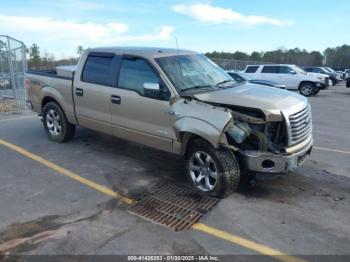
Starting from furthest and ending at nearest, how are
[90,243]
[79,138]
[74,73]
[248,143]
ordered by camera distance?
[79,138]
[74,73]
[248,143]
[90,243]

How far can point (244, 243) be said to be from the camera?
395 cm

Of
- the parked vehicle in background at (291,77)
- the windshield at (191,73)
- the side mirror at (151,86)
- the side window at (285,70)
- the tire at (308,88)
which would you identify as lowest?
the tire at (308,88)

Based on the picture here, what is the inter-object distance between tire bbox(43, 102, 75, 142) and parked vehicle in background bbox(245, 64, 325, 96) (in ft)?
54.3

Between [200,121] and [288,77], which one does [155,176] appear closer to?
[200,121]

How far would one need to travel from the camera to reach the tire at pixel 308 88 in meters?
21.0

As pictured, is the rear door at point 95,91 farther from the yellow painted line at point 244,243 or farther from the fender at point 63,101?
the yellow painted line at point 244,243

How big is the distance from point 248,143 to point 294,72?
18.2 m

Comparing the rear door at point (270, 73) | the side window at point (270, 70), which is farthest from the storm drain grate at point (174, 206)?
the side window at point (270, 70)

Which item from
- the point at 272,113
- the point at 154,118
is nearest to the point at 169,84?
the point at 154,118

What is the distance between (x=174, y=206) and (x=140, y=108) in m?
1.72

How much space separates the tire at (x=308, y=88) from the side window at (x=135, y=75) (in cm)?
1700

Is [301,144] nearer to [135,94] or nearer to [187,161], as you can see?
[187,161]

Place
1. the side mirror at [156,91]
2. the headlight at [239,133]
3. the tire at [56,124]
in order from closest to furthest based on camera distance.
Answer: the headlight at [239,133], the side mirror at [156,91], the tire at [56,124]

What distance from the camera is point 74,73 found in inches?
281
